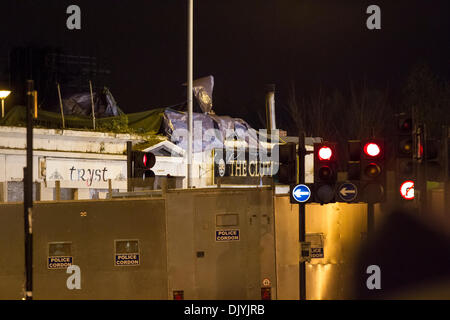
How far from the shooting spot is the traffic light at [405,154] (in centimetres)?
1352

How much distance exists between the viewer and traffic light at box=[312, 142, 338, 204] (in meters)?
13.8

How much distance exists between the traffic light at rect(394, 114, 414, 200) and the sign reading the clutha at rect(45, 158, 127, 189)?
1182 cm

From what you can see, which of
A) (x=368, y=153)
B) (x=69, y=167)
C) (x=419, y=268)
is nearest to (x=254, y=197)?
(x=368, y=153)

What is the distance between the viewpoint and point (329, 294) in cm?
1432

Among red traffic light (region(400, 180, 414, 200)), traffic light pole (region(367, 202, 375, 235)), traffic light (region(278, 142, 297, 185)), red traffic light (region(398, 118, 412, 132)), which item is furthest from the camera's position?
traffic light (region(278, 142, 297, 185))

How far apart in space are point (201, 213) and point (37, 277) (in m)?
3.37

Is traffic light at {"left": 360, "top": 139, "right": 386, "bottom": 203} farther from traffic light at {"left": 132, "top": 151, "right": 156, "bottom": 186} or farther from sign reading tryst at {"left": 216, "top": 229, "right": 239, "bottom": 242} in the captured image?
traffic light at {"left": 132, "top": 151, "right": 156, "bottom": 186}

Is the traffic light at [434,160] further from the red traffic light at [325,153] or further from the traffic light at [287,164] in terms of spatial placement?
the traffic light at [287,164]

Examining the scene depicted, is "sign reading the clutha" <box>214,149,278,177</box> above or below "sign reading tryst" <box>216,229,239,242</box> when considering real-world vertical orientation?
above

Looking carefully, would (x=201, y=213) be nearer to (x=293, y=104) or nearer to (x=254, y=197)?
(x=254, y=197)

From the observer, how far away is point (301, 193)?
13672 mm

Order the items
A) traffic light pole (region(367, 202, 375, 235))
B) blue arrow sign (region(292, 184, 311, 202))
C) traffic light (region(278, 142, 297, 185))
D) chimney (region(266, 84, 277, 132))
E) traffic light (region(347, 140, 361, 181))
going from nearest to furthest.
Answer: blue arrow sign (region(292, 184, 311, 202)) < traffic light pole (region(367, 202, 375, 235)) < traffic light (region(347, 140, 361, 181)) < traffic light (region(278, 142, 297, 185)) < chimney (region(266, 84, 277, 132))

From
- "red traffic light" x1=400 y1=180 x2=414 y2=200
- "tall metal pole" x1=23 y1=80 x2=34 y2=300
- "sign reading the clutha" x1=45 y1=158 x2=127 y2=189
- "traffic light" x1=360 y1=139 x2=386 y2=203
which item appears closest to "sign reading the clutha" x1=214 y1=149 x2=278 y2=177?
"sign reading the clutha" x1=45 y1=158 x2=127 y2=189

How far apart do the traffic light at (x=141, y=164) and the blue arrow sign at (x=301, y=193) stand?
4.45 metres
